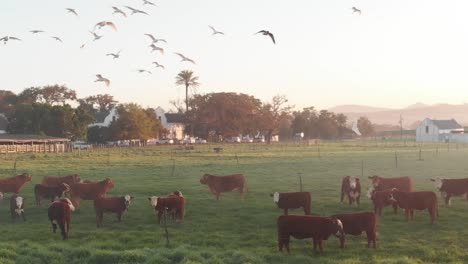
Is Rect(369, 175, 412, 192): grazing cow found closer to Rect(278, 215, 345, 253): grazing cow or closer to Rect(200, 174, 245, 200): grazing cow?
Rect(200, 174, 245, 200): grazing cow

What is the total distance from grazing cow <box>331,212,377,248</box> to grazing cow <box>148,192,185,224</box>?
18.6 ft

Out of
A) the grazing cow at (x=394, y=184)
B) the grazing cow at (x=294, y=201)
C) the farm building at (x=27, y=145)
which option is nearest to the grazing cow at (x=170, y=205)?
the grazing cow at (x=294, y=201)

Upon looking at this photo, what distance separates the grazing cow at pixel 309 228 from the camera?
42.9ft

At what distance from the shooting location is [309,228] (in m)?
13.1

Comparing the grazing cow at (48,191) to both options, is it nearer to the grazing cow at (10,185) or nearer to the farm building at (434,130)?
the grazing cow at (10,185)

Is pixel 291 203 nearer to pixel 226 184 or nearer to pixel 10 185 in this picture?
pixel 226 184

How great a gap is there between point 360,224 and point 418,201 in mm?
4004

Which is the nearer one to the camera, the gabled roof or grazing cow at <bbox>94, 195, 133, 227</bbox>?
grazing cow at <bbox>94, 195, 133, 227</bbox>

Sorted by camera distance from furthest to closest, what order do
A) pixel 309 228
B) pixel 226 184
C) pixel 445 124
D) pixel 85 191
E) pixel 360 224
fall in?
pixel 445 124, pixel 226 184, pixel 85 191, pixel 360 224, pixel 309 228

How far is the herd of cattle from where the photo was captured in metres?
13.2

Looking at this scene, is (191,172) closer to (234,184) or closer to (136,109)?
A: (234,184)

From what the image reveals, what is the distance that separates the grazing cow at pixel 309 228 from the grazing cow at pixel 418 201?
15.3 feet

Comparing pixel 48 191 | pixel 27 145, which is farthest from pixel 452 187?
pixel 27 145

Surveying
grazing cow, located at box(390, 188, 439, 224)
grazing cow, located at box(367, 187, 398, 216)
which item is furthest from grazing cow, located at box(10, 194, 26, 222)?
grazing cow, located at box(390, 188, 439, 224)
